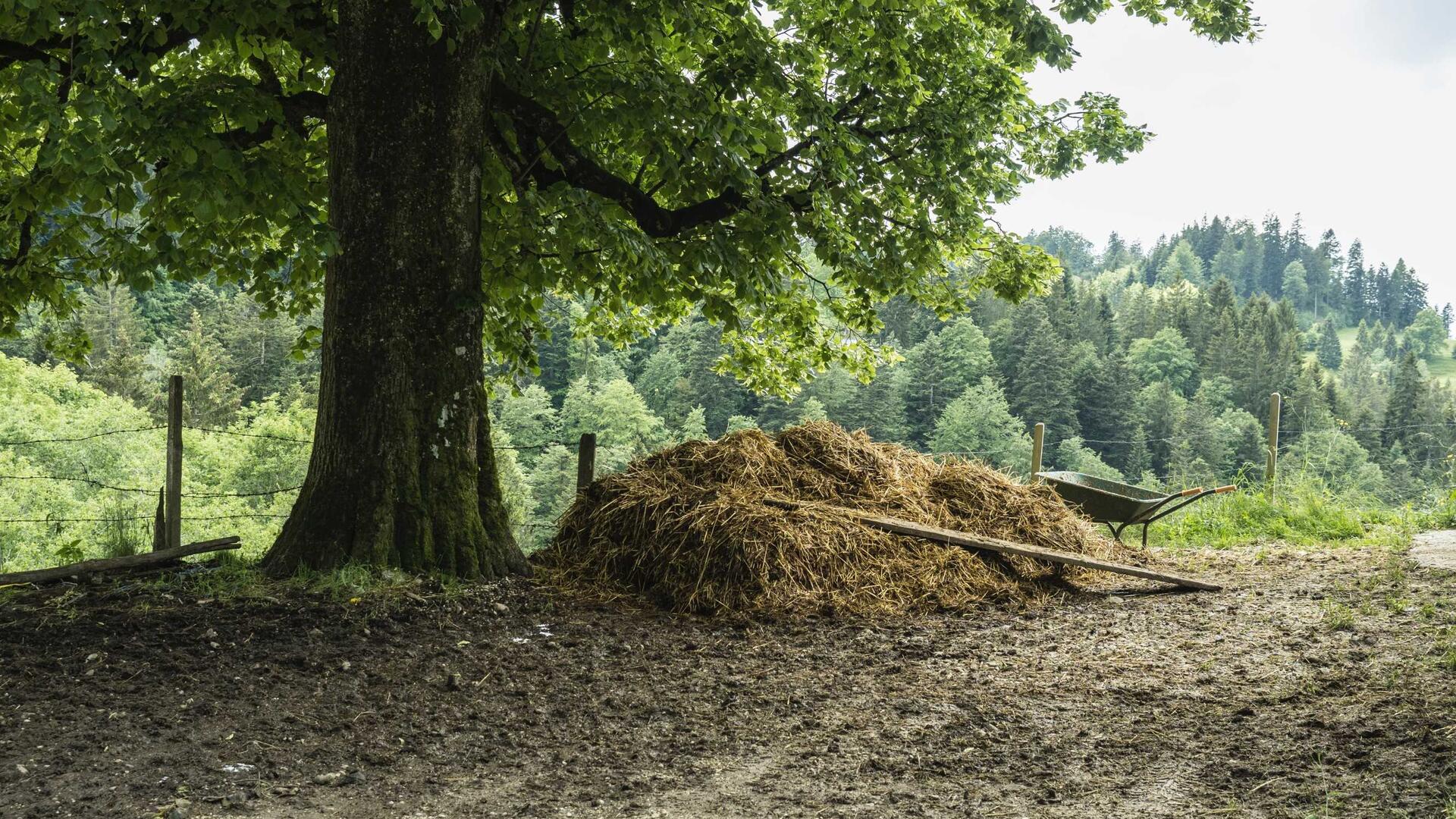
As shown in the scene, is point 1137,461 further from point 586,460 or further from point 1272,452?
point 586,460

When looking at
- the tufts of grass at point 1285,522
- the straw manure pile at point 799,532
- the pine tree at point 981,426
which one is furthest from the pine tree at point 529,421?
the straw manure pile at point 799,532

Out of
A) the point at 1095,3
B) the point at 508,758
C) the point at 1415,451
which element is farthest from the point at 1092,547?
the point at 1415,451

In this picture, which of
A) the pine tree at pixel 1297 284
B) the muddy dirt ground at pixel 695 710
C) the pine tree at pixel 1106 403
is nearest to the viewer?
the muddy dirt ground at pixel 695 710

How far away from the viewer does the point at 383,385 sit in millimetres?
6391

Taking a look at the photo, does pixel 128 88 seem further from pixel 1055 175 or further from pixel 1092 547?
pixel 1055 175

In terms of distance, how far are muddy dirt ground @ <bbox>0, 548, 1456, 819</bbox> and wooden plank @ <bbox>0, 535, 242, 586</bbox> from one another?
0.17 metres

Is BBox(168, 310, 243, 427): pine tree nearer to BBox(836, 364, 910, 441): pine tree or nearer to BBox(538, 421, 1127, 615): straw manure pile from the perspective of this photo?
BBox(836, 364, 910, 441): pine tree

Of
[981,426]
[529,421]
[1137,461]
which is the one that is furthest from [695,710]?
[1137,461]

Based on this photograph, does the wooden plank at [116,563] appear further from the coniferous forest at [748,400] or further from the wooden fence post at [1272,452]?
the coniferous forest at [748,400]

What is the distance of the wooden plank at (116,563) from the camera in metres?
6.05

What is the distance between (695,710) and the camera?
15.3ft

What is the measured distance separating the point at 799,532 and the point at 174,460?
517cm

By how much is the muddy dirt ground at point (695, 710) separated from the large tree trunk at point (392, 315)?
608 millimetres

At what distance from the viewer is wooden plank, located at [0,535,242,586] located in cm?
605
